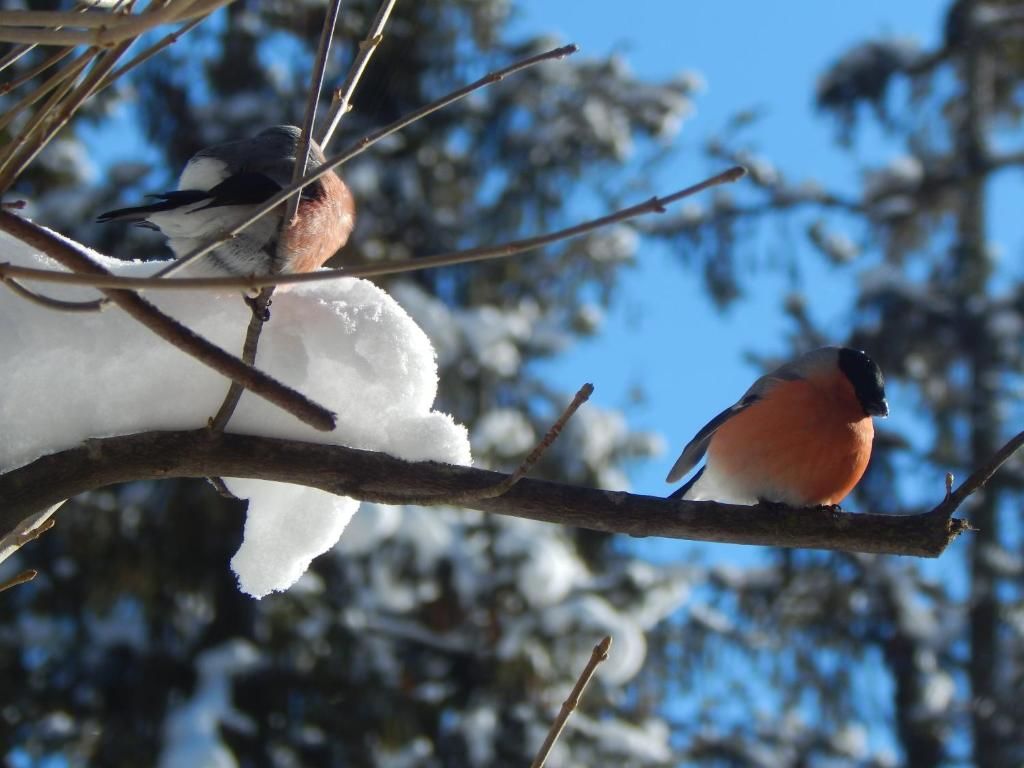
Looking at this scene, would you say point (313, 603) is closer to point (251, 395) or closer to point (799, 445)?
point (799, 445)

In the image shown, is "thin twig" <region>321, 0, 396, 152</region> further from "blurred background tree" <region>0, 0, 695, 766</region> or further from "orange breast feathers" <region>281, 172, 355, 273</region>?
"blurred background tree" <region>0, 0, 695, 766</region>

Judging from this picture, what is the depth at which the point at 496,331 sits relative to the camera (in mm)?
7160

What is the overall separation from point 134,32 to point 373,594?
19.5 ft

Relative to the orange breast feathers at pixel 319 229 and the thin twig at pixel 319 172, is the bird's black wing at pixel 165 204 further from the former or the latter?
the thin twig at pixel 319 172

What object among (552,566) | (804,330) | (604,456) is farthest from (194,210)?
(804,330)

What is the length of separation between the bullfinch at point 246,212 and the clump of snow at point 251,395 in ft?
2.10

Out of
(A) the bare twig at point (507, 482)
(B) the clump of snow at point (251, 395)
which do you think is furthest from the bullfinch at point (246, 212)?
(A) the bare twig at point (507, 482)

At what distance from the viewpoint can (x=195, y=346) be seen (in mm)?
1367

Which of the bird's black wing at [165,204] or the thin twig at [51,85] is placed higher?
the bird's black wing at [165,204]

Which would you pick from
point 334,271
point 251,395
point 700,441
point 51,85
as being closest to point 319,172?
point 334,271

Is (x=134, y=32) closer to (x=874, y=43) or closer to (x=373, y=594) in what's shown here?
(x=373, y=594)

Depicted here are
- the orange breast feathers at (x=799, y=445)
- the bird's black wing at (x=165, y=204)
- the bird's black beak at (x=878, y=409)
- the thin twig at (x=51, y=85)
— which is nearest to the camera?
the thin twig at (x=51, y=85)

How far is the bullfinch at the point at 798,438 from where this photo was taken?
3277 millimetres

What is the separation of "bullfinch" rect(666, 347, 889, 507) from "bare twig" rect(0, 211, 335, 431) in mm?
2078
